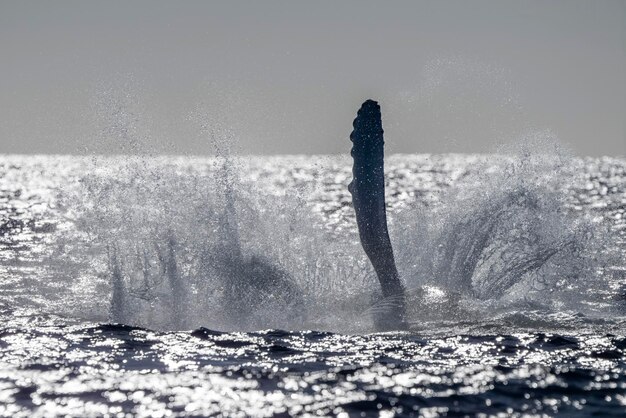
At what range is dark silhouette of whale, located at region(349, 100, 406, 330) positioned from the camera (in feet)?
71.6

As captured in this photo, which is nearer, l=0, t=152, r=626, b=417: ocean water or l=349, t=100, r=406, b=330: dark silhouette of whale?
l=0, t=152, r=626, b=417: ocean water

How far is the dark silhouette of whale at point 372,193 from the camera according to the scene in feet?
71.6

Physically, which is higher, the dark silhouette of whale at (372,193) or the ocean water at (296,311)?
the dark silhouette of whale at (372,193)

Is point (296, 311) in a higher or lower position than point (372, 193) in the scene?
lower

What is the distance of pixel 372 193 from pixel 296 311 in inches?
140

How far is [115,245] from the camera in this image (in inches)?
971

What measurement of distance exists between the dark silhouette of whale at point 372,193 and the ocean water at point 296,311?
682 millimetres

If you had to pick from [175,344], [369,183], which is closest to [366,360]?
[175,344]

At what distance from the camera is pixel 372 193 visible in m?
22.0

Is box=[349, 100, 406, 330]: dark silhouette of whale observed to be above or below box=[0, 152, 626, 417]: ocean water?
above

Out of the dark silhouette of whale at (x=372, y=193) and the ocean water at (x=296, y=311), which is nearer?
the ocean water at (x=296, y=311)

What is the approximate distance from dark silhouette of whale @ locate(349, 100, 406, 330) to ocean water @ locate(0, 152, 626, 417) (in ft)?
2.24

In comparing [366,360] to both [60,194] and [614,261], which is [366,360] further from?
[60,194]

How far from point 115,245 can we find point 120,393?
12.4 meters
